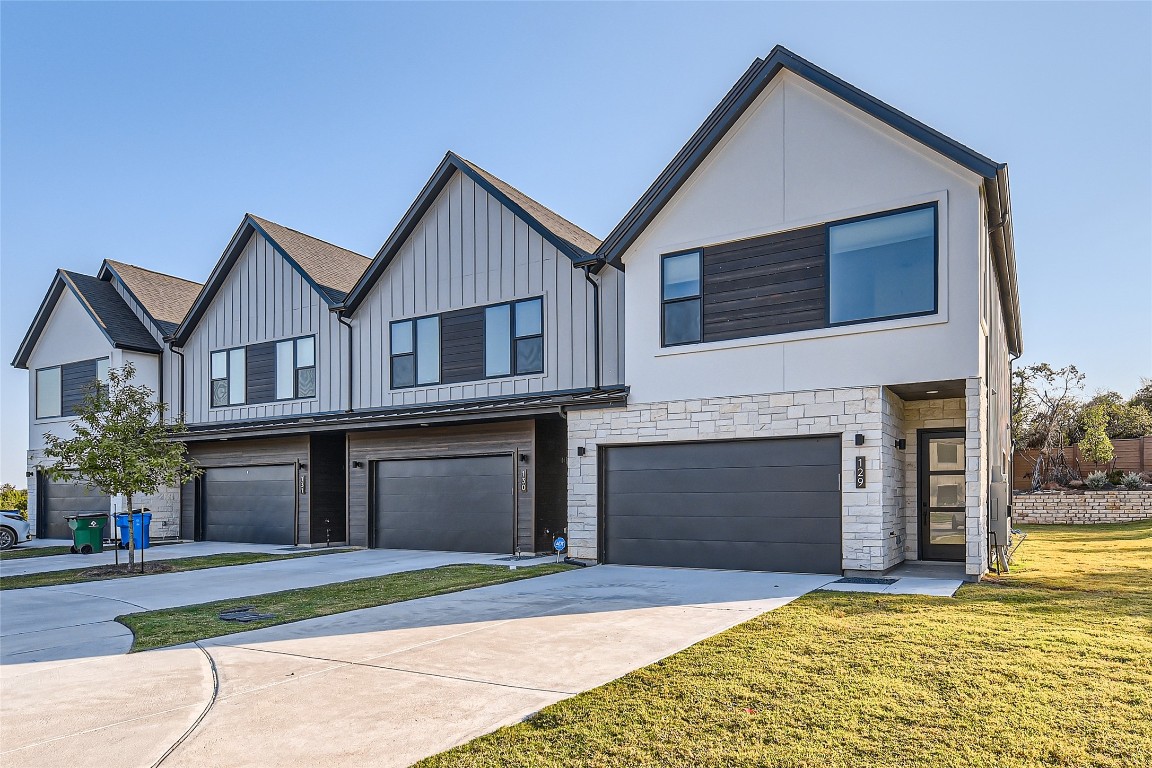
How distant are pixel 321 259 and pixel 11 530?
409 inches

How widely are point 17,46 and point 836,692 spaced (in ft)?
53.8

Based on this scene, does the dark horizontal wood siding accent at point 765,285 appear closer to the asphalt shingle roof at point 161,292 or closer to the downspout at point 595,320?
the downspout at point 595,320

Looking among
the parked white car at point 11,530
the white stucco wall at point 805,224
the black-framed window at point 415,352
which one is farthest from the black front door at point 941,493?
the parked white car at point 11,530

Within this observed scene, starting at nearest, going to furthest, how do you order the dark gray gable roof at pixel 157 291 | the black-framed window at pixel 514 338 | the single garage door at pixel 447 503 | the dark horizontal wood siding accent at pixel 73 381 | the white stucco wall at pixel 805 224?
1. the white stucco wall at pixel 805 224
2. the black-framed window at pixel 514 338
3. the single garage door at pixel 447 503
4. the dark horizontal wood siding accent at pixel 73 381
5. the dark gray gable roof at pixel 157 291

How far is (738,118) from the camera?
12.8 metres

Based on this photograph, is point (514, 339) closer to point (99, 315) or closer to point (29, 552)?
point (29, 552)

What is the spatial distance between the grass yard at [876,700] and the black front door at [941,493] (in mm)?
4298

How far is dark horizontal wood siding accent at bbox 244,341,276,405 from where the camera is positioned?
20.5m

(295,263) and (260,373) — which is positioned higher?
(295,263)

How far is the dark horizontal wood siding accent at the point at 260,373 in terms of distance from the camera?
2048cm

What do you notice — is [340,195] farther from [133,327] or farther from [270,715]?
[270,715]

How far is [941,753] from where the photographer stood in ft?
14.2


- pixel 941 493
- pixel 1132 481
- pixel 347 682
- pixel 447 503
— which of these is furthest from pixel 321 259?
pixel 1132 481

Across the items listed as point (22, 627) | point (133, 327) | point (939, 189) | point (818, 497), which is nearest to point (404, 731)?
point (22, 627)
